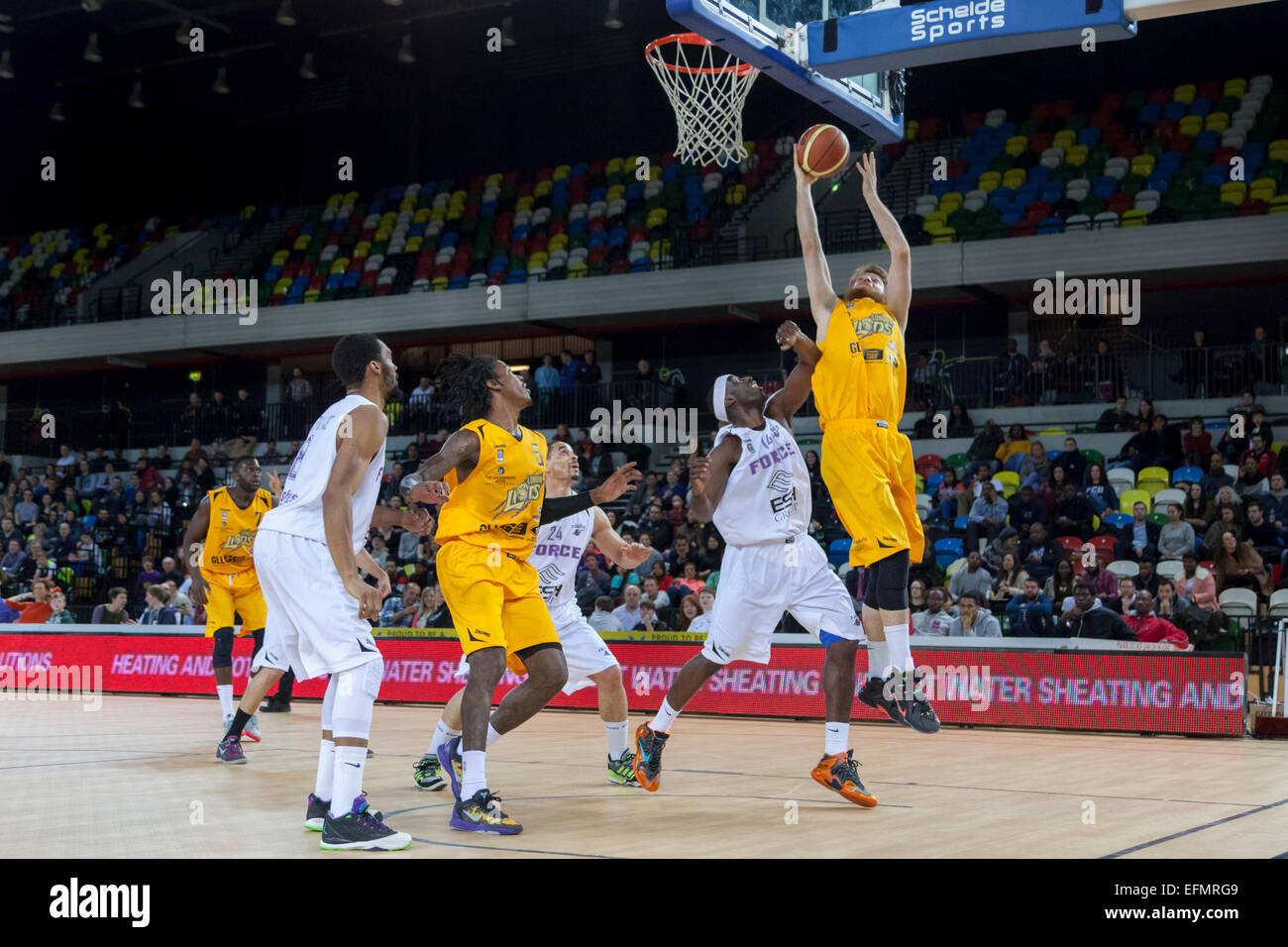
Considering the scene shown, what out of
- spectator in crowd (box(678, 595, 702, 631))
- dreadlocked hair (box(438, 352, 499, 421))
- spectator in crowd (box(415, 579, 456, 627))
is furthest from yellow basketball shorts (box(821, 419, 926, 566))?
spectator in crowd (box(415, 579, 456, 627))

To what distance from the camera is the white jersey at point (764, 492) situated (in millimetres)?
7191

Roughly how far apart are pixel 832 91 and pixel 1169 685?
19.7 feet

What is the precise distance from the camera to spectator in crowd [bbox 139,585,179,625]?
58.3 ft

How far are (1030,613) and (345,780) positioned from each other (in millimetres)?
9578

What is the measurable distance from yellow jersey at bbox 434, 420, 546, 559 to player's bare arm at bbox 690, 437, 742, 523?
1.17 m

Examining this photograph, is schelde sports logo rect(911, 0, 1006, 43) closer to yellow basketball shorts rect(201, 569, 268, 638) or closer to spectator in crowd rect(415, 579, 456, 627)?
yellow basketball shorts rect(201, 569, 268, 638)

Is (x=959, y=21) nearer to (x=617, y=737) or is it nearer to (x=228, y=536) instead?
(x=617, y=737)

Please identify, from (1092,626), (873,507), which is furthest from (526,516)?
(1092,626)

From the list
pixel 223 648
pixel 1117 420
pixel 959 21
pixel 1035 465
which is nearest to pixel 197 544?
pixel 223 648

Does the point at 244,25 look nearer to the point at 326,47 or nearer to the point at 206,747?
the point at 326,47

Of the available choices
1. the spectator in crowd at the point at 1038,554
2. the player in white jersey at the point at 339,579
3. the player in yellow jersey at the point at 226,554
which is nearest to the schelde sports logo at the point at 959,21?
the player in white jersey at the point at 339,579

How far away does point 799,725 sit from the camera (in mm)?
12641

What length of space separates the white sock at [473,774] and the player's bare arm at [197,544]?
499 centimetres

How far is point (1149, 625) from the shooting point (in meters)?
12.7
